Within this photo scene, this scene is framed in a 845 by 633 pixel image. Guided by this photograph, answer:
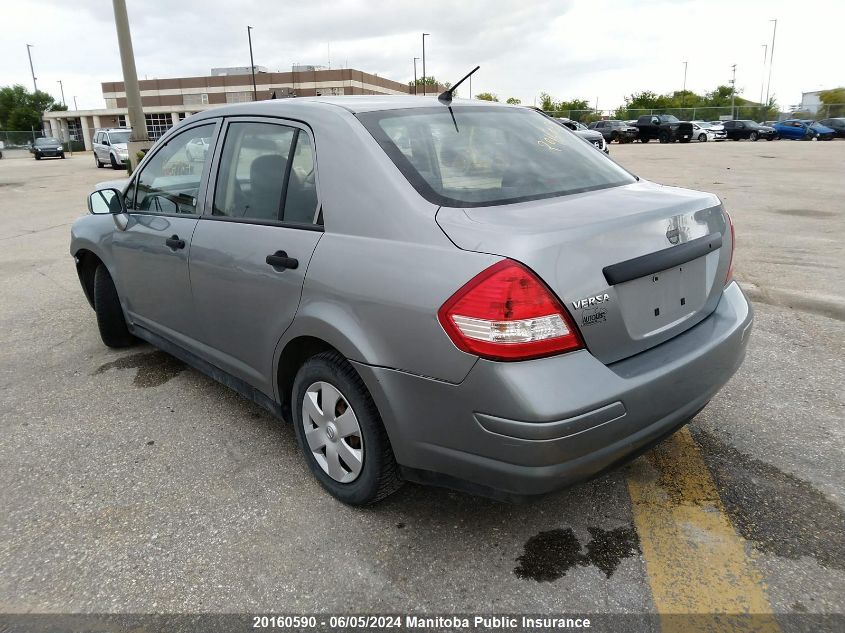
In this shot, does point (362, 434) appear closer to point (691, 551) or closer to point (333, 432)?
point (333, 432)

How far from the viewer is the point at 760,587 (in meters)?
2.16

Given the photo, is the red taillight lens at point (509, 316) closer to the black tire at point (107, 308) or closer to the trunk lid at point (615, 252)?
the trunk lid at point (615, 252)

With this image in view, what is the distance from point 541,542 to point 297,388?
1.19 metres

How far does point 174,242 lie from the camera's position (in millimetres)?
3436

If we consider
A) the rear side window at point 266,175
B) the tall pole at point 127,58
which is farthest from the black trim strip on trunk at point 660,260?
the tall pole at point 127,58

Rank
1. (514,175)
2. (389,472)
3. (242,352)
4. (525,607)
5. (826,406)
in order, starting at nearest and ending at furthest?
(525,607)
(389,472)
(514,175)
(242,352)
(826,406)

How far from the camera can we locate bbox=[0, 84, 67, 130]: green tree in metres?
96.6

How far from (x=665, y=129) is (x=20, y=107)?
328ft

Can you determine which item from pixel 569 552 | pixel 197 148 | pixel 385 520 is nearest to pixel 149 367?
pixel 197 148

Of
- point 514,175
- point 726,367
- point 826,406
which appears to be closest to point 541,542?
point 726,367

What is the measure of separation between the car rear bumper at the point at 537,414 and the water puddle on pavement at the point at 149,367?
2429mm

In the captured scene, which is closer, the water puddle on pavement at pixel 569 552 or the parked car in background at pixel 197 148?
the water puddle on pavement at pixel 569 552

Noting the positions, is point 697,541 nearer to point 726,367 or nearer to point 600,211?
point 726,367

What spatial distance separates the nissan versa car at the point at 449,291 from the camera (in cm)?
202
